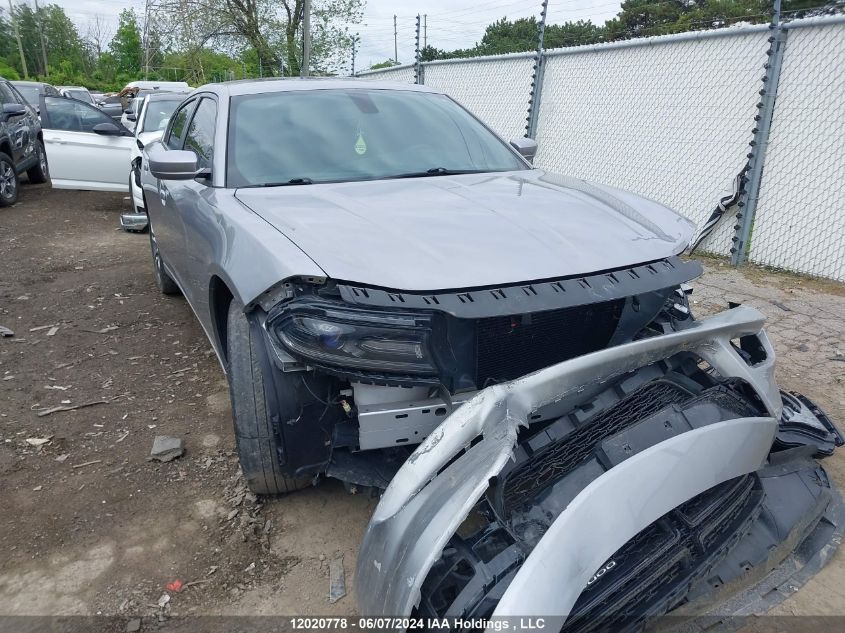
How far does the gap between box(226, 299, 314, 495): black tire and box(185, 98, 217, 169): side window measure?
1.20 metres

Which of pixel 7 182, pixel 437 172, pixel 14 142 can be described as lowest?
pixel 7 182

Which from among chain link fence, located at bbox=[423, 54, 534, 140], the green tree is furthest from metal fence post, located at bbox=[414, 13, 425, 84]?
the green tree

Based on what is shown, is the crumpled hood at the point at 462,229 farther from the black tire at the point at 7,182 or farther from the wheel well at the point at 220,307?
the black tire at the point at 7,182

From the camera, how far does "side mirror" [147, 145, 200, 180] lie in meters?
2.88

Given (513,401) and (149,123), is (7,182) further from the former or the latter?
(513,401)

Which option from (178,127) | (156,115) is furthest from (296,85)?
(156,115)

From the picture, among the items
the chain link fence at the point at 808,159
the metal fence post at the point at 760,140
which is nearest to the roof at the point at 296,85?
the metal fence post at the point at 760,140

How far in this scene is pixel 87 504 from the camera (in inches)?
102

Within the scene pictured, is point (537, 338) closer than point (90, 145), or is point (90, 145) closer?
point (537, 338)

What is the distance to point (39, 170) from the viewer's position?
1112 centimetres

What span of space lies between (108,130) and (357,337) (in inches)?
281

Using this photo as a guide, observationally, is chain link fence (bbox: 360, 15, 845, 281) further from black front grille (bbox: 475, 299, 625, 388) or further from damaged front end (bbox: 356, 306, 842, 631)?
black front grille (bbox: 475, 299, 625, 388)

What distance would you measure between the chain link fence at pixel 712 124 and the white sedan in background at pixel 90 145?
495 centimetres

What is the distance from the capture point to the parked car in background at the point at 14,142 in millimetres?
9000
